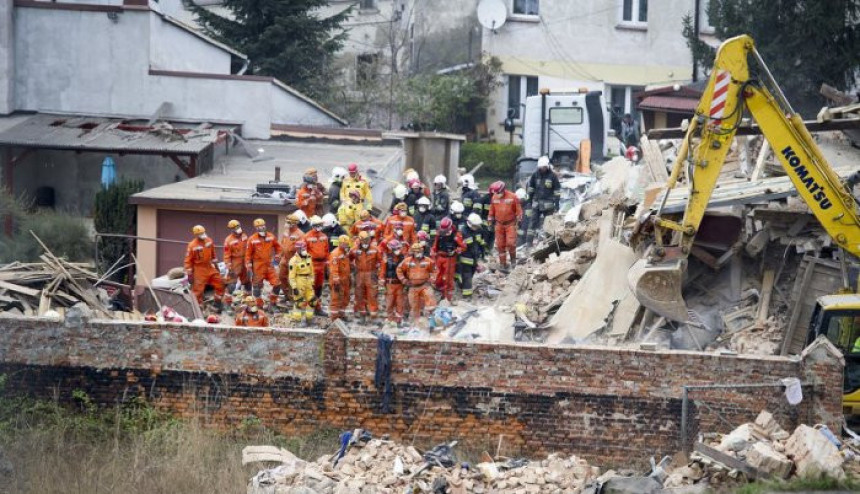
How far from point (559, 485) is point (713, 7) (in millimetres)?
20673

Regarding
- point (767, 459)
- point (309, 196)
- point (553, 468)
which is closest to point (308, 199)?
point (309, 196)

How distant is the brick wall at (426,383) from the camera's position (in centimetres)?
1619

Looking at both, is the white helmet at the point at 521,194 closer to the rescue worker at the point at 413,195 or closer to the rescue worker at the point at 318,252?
the rescue worker at the point at 413,195

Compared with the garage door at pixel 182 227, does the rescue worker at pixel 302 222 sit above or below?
above

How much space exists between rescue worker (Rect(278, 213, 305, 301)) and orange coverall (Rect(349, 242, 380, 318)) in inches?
42.0

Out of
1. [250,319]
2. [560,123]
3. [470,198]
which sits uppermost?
[560,123]

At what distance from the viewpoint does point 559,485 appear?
15211 millimetres

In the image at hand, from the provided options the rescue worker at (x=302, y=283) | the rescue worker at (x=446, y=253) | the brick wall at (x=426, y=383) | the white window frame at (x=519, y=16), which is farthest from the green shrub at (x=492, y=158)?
the brick wall at (x=426, y=383)

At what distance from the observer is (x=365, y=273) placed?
844 inches

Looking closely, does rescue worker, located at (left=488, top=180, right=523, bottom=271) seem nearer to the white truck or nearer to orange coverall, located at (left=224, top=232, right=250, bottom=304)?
orange coverall, located at (left=224, top=232, right=250, bottom=304)

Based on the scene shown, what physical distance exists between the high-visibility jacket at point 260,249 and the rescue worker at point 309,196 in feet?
6.87

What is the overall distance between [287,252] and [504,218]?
4.04m

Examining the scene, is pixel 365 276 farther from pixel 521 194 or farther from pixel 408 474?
pixel 408 474

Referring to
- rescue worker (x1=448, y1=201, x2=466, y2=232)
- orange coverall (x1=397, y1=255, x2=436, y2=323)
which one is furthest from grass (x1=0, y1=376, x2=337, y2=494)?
rescue worker (x1=448, y1=201, x2=466, y2=232)
